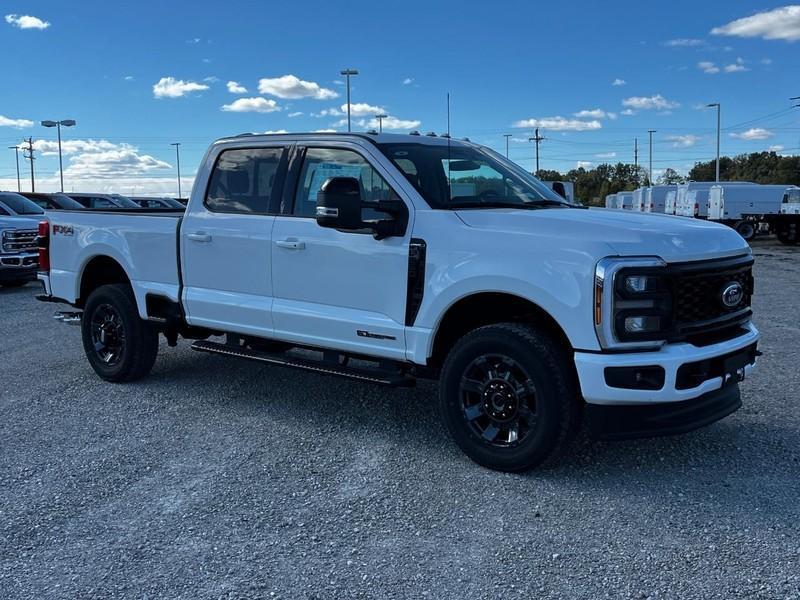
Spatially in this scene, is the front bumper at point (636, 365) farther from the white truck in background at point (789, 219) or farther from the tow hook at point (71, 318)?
the white truck in background at point (789, 219)

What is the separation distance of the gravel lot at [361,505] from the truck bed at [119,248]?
1008mm

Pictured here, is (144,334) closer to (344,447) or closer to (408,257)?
(344,447)

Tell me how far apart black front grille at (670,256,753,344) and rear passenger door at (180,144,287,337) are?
110 inches

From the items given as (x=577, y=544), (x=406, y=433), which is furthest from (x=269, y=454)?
(x=577, y=544)

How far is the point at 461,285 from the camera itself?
175 inches

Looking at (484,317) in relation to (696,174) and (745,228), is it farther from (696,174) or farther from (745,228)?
(696,174)

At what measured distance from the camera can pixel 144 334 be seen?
Answer: 6504mm

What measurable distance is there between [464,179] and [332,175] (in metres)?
0.93

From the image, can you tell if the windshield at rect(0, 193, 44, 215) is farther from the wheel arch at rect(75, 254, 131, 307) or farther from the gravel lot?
the gravel lot

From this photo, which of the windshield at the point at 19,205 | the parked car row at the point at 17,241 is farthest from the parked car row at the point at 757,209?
the parked car row at the point at 17,241

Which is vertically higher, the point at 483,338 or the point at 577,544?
the point at 483,338

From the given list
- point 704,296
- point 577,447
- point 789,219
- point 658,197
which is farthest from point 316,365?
point 658,197

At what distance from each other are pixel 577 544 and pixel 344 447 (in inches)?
72.9

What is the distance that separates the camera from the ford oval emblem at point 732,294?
434cm
